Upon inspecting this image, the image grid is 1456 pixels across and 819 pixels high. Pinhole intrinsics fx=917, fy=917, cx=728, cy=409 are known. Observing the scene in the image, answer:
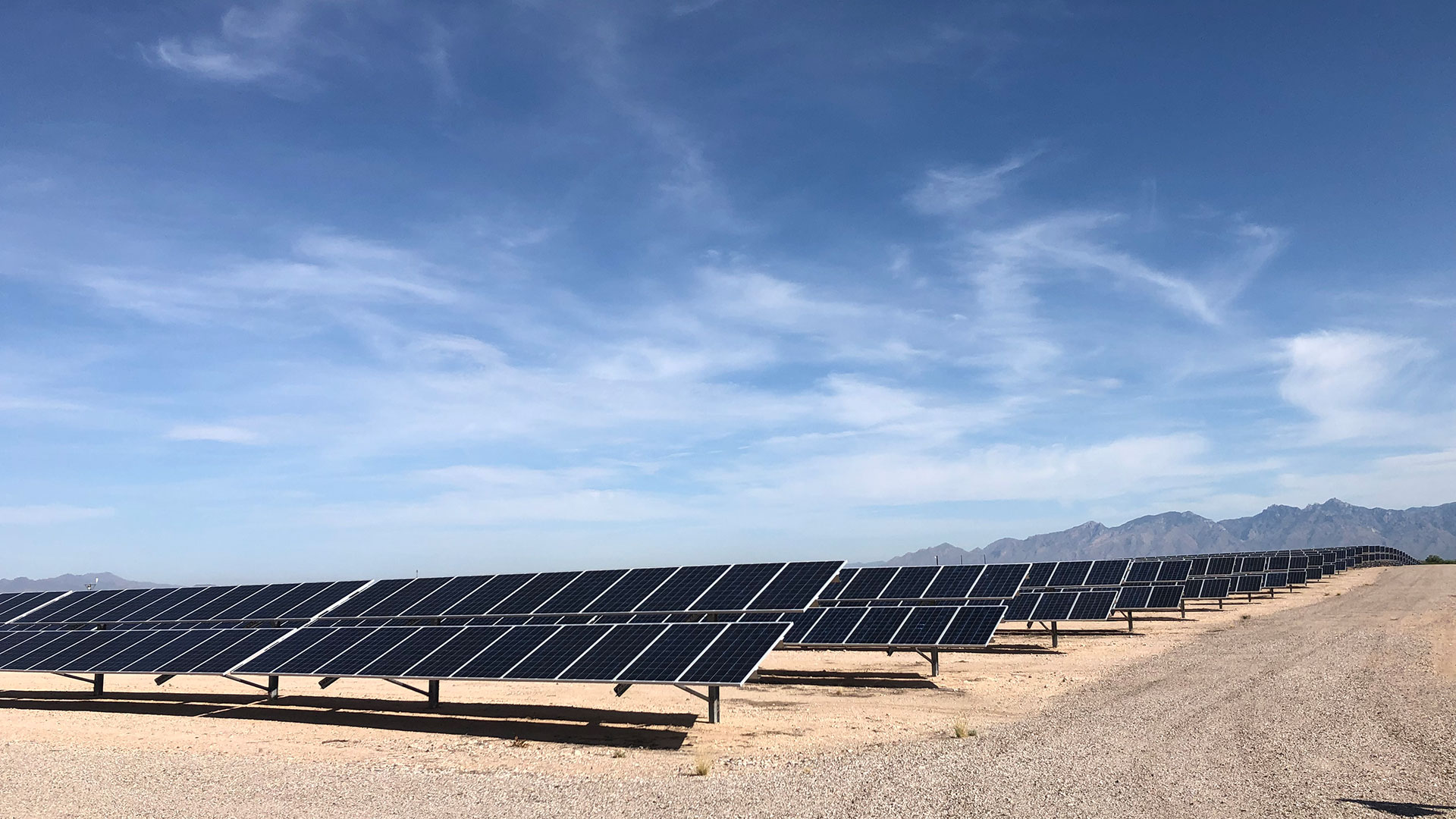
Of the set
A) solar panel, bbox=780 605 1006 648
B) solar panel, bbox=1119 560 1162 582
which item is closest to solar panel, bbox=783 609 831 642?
solar panel, bbox=780 605 1006 648

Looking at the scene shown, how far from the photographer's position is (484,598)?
29844mm

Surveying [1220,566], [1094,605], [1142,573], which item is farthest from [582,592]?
[1220,566]

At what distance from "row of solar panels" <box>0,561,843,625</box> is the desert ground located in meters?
2.42

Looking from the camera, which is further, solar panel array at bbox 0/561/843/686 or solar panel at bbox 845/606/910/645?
solar panel at bbox 845/606/910/645

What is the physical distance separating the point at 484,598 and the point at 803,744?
14.3 m

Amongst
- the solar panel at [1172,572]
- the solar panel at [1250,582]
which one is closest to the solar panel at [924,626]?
the solar panel at [1172,572]

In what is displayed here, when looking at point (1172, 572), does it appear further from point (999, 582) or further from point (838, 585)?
point (838, 585)

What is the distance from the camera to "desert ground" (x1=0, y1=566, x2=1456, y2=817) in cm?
1434

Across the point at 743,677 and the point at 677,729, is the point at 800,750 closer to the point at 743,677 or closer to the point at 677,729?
the point at 743,677

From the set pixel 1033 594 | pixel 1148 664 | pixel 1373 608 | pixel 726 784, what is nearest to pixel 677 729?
pixel 726 784

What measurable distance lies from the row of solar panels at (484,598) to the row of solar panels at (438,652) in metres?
3.84

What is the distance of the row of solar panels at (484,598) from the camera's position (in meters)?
27.5

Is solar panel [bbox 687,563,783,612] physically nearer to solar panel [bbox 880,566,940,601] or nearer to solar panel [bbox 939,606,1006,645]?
solar panel [bbox 939,606,1006,645]

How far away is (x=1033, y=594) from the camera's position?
42.5m
